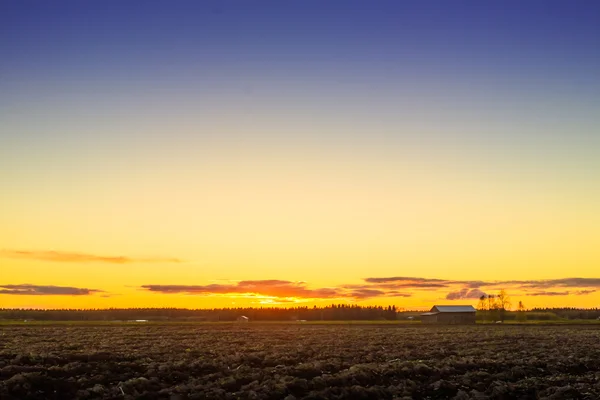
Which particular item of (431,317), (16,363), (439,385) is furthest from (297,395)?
(431,317)

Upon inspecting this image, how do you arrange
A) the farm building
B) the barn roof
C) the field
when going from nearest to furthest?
the field < the farm building < the barn roof

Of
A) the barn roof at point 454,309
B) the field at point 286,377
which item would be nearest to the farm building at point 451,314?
the barn roof at point 454,309

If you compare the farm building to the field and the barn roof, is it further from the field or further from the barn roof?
the field

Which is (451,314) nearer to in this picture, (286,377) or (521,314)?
(521,314)

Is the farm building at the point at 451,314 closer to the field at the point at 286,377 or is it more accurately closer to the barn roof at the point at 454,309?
the barn roof at the point at 454,309

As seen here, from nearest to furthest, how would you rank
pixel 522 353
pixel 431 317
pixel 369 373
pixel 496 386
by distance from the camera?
pixel 496 386, pixel 369 373, pixel 522 353, pixel 431 317

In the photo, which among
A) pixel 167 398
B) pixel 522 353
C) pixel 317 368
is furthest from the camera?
pixel 522 353

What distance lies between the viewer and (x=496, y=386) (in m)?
25.8

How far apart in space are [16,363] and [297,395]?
16.5m

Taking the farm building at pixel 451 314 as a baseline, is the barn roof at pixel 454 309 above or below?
above

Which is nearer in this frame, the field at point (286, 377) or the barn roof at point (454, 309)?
the field at point (286, 377)

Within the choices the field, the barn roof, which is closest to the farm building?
the barn roof

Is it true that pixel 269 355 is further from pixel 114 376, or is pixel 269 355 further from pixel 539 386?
pixel 539 386

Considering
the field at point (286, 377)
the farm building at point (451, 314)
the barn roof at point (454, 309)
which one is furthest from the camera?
the barn roof at point (454, 309)
